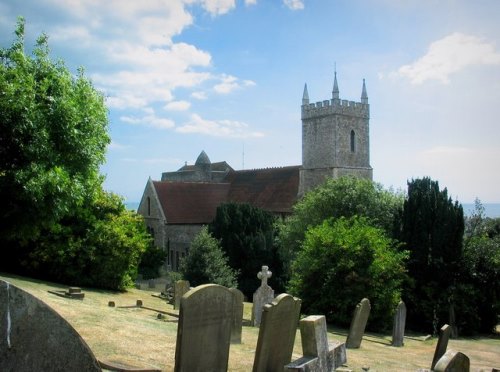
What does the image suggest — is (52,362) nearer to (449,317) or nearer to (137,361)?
(137,361)

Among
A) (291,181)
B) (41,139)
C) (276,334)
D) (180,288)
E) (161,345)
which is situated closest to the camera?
(276,334)

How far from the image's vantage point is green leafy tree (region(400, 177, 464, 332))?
21.4 meters

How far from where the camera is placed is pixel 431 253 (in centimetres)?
2241

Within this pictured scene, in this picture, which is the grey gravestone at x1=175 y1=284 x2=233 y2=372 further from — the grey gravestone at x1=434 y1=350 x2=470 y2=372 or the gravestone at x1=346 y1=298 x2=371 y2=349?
the gravestone at x1=346 y1=298 x2=371 y2=349

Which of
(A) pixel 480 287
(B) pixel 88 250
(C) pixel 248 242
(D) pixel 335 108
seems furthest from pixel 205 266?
(D) pixel 335 108

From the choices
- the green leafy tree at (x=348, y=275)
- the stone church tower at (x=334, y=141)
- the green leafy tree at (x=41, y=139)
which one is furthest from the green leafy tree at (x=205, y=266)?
the stone church tower at (x=334, y=141)

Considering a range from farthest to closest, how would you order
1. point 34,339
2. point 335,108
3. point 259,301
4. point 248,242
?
point 335,108 < point 248,242 < point 259,301 < point 34,339

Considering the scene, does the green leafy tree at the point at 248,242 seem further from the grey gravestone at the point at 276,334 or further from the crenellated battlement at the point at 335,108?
the grey gravestone at the point at 276,334

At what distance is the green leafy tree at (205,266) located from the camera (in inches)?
1006

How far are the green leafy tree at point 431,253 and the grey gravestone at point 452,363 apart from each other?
15157 millimetres

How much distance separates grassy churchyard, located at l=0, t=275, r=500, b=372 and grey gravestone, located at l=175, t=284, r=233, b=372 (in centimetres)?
106

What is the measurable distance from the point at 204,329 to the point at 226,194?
4125cm

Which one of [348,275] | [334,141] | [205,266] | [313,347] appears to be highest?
[334,141]

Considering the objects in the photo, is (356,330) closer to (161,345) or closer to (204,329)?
(161,345)
